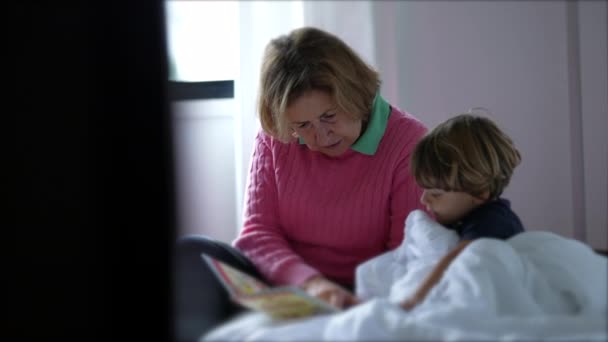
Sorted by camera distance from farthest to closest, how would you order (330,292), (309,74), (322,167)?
(322,167), (309,74), (330,292)

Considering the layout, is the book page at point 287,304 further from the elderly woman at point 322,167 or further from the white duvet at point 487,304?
the elderly woman at point 322,167

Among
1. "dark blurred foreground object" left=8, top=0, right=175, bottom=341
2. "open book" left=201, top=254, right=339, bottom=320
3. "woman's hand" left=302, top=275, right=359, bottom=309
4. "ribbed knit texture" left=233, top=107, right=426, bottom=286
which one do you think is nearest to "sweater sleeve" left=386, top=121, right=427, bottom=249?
"ribbed knit texture" left=233, top=107, right=426, bottom=286

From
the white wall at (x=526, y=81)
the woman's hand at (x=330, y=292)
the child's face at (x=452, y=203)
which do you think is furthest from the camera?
the white wall at (x=526, y=81)

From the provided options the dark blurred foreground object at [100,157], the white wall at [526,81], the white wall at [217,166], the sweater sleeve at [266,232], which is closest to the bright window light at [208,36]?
the white wall at [217,166]

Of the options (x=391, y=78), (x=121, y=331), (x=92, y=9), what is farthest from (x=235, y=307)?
(x=391, y=78)

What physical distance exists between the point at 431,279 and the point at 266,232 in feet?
1.37

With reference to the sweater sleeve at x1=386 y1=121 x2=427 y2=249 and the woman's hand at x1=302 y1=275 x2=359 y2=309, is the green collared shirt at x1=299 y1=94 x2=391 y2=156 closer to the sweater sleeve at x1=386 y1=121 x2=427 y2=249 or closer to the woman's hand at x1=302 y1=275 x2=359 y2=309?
the sweater sleeve at x1=386 y1=121 x2=427 y2=249

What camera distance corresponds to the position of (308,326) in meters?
0.73

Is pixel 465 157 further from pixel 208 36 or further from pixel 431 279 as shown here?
pixel 208 36

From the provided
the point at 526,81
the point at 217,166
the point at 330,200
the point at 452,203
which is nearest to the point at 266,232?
the point at 330,200

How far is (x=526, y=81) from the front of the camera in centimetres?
170

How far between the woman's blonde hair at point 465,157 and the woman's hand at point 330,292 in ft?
0.67

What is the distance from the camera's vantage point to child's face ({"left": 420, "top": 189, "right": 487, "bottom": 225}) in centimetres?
94

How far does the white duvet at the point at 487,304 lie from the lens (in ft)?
2.25
